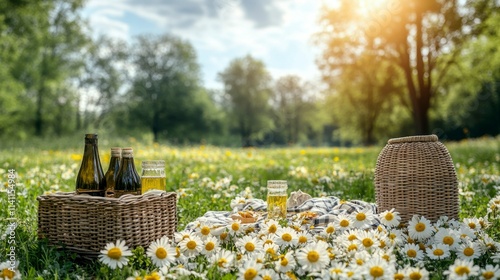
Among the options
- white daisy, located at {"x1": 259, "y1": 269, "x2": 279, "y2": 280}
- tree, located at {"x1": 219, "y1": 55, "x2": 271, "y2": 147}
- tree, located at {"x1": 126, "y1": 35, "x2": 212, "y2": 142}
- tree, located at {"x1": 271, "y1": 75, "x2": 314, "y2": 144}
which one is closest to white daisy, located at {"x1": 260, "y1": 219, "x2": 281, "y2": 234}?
white daisy, located at {"x1": 259, "y1": 269, "x2": 279, "y2": 280}

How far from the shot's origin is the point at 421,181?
14.4 ft

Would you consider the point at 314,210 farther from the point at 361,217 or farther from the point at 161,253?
the point at 161,253

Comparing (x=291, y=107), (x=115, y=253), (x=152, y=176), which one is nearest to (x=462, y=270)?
(x=115, y=253)

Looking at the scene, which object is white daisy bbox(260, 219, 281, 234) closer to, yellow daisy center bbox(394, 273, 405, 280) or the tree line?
yellow daisy center bbox(394, 273, 405, 280)

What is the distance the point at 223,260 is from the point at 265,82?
53040 mm

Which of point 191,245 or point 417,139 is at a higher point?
point 417,139

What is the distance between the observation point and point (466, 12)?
20.7 meters

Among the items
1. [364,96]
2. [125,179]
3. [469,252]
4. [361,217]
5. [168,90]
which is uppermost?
[168,90]

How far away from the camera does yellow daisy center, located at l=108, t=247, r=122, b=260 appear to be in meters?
3.13

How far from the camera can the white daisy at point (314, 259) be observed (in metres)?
3.12

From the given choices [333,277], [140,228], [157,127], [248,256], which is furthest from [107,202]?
[157,127]

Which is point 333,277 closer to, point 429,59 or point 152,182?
point 152,182

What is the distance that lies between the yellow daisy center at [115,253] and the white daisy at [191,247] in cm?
51

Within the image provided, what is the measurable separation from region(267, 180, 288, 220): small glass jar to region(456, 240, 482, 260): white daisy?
1461 millimetres
